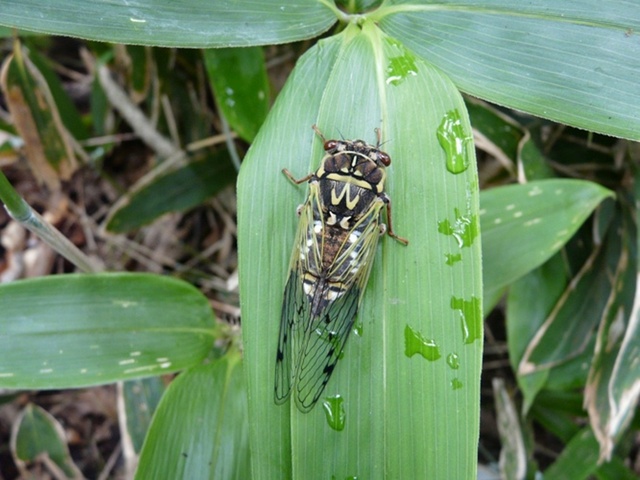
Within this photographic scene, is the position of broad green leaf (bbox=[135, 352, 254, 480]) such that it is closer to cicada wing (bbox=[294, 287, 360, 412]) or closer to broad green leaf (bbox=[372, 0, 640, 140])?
cicada wing (bbox=[294, 287, 360, 412])

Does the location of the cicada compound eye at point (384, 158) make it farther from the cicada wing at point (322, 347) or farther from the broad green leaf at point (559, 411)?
the broad green leaf at point (559, 411)

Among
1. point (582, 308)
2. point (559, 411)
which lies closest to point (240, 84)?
point (582, 308)

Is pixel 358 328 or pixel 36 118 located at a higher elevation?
pixel 36 118

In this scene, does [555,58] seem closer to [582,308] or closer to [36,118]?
[582,308]

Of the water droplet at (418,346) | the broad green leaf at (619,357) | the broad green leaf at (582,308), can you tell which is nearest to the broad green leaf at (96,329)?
the water droplet at (418,346)

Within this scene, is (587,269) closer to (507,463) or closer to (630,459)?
(507,463)

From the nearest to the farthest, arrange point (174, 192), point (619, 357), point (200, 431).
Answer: point (200, 431) → point (619, 357) → point (174, 192)
